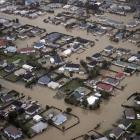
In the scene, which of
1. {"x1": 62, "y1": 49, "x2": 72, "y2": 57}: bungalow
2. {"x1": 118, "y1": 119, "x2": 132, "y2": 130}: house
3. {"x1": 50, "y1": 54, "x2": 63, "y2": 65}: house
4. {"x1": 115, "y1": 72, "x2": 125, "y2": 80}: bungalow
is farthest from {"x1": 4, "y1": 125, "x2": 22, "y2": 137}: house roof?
{"x1": 62, "y1": 49, "x2": 72, "y2": 57}: bungalow

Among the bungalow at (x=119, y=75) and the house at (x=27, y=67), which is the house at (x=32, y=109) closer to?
the house at (x=27, y=67)

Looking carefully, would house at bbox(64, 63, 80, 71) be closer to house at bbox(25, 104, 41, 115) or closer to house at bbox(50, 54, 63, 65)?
house at bbox(50, 54, 63, 65)

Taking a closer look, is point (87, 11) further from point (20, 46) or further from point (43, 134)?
point (43, 134)

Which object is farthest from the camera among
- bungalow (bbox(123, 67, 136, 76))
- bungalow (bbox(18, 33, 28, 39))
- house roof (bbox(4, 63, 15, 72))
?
bungalow (bbox(18, 33, 28, 39))

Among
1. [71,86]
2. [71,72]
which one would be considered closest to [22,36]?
[71,72]

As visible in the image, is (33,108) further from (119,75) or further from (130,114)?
(119,75)

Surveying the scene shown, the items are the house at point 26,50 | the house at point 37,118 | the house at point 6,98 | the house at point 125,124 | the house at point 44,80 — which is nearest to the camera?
the house at point 125,124

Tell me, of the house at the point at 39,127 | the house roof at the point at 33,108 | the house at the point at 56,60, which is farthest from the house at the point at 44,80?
the house at the point at 39,127
